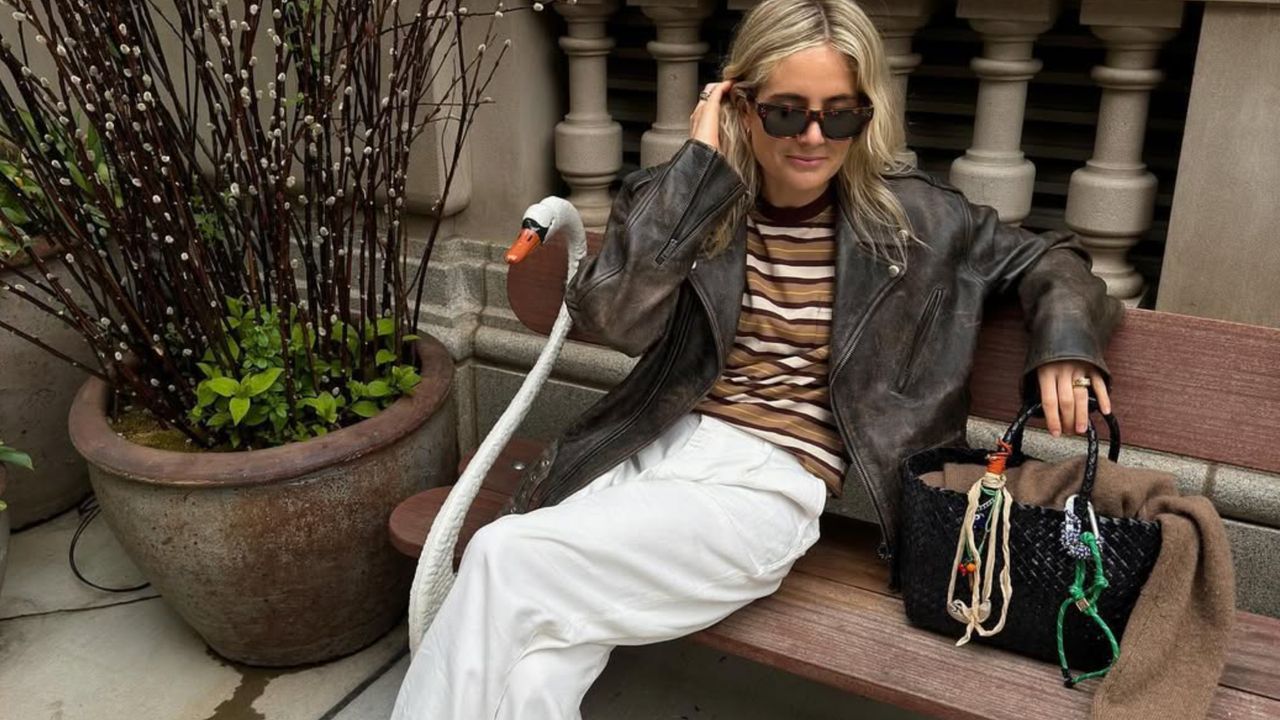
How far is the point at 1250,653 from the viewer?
198 cm

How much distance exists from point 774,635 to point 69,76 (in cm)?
187

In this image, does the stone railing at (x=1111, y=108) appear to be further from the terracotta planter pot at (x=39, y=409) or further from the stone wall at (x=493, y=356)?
the terracotta planter pot at (x=39, y=409)

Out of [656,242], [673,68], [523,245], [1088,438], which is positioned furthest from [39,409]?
[1088,438]

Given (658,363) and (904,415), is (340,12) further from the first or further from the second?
(904,415)

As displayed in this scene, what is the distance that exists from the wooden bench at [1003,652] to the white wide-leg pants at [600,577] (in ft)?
0.31

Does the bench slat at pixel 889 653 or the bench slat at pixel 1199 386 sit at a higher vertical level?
the bench slat at pixel 1199 386

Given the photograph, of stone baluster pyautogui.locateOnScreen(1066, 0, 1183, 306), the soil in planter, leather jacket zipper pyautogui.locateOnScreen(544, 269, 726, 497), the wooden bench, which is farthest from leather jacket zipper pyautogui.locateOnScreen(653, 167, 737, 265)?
the soil in planter

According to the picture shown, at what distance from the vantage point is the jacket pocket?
7.22 feet

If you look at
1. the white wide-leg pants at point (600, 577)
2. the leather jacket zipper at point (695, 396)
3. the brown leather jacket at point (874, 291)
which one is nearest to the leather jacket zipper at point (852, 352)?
the brown leather jacket at point (874, 291)

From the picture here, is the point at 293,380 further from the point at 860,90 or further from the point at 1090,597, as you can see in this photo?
the point at 1090,597

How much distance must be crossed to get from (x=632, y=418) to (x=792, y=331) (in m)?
0.38

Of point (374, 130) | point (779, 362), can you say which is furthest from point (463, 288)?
point (779, 362)

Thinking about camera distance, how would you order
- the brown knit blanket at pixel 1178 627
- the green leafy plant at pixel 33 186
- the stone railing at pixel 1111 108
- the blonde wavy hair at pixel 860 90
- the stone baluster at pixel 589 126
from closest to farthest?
the brown knit blanket at pixel 1178 627 < the blonde wavy hair at pixel 860 90 < the stone railing at pixel 1111 108 < the green leafy plant at pixel 33 186 < the stone baluster at pixel 589 126

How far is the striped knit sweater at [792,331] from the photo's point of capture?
2260 mm
